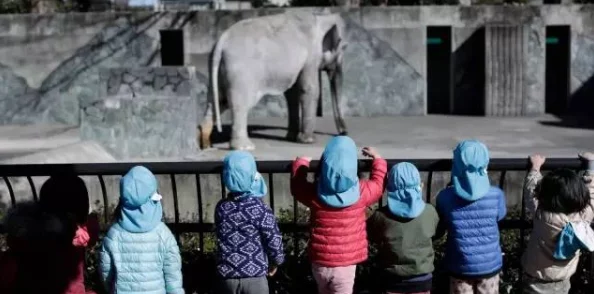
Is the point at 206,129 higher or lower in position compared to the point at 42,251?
lower

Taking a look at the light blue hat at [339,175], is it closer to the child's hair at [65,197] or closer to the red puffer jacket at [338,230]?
the red puffer jacket at [338,230]

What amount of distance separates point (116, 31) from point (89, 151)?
930cm

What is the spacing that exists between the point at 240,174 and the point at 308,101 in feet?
36.3

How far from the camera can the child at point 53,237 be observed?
5.58 meters

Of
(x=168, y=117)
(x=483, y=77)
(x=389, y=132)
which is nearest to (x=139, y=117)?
(x=168, y=117)

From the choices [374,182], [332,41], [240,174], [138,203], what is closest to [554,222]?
[374,182]

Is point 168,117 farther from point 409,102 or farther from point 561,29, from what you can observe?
point 561,29

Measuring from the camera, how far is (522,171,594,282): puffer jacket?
594 centimetres

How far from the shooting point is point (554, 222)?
594 cm

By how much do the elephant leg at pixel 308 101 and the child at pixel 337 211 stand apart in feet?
34.3

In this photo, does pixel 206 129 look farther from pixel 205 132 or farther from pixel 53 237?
pixel 53 237

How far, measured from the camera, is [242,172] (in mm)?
5711

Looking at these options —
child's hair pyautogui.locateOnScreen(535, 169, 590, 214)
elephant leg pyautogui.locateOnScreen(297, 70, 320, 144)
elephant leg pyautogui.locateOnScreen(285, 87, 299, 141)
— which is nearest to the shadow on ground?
elephant leg pyautogui.locateOnScreen(285, 87, 299, 141)

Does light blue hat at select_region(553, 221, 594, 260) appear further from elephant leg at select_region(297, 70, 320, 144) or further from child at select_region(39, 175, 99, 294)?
elephant leg at select_region(297, 70, 320, 144)
